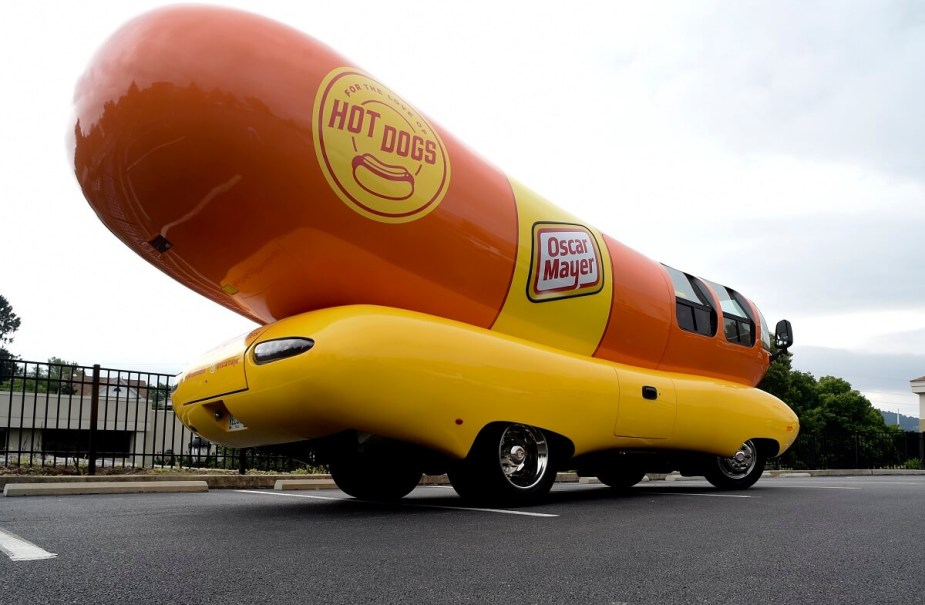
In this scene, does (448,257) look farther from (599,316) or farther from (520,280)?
(599,316)

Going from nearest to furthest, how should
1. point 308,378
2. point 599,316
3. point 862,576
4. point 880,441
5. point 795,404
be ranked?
1. point 862,576
2. point 308,378
3. point 599,316
4. point 880,441
5. point 795,404

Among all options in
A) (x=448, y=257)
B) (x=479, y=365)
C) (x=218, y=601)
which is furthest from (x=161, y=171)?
(x=218, y=601)

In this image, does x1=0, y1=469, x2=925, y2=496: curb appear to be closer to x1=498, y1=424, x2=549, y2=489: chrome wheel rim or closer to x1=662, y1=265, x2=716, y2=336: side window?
x1=498, y1=424, x2=549, y2=489: chrome wheel rim

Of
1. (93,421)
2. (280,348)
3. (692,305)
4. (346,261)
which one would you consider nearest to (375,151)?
(346,261)

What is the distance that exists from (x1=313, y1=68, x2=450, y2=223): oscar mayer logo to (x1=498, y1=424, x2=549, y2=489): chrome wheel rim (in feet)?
5.95

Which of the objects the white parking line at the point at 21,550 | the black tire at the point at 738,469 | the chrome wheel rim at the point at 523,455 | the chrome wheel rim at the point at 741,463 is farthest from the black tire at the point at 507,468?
the chrome wheel rim at the point at 741,463

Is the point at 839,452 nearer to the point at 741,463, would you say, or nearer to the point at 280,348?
the point at 741,463

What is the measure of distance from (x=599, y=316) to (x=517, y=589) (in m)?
4.07

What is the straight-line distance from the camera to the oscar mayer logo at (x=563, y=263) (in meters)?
5.76

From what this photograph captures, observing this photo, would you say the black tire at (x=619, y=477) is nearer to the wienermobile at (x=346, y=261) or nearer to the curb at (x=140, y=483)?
the wienermobile at (x=346, y=261)

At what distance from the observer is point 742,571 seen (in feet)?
9.29

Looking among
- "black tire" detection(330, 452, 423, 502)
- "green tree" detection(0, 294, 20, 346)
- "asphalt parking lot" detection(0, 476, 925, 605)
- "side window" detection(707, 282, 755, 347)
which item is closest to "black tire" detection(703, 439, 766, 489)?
"side window" detection(707, 282, 755, 347)

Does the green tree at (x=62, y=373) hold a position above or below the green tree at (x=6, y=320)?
below

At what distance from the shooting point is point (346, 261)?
15.6 feet
